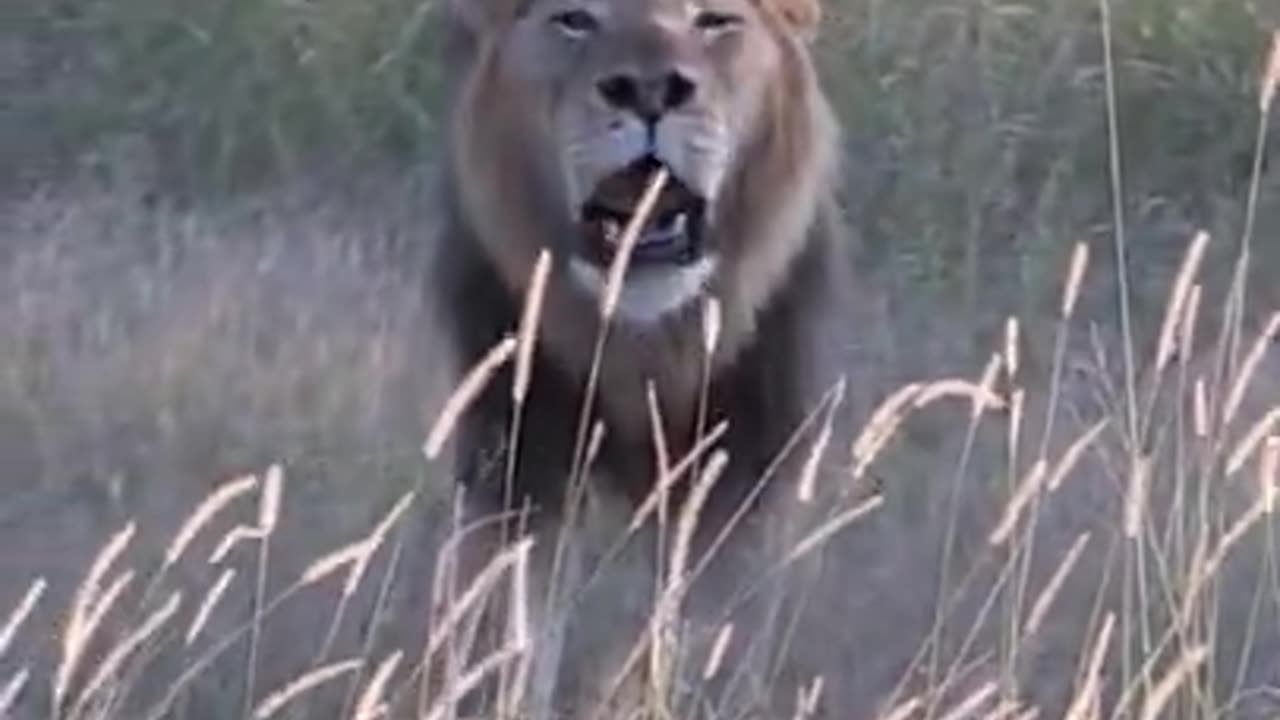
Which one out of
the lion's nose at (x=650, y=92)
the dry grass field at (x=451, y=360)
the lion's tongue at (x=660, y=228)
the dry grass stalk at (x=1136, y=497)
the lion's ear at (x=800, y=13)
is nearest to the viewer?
the dry grass stalk at (x=1136, y=497)

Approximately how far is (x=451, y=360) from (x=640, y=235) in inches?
21.9

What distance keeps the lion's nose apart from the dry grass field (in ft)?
1.62

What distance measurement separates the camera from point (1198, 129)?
277 inches

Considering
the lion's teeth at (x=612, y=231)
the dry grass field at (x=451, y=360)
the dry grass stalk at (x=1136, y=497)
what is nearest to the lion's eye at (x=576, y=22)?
the lion's teeth at (x=612, y=231)

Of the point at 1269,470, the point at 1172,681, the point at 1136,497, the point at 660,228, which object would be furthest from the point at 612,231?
the point at 1172,681

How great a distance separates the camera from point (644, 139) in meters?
4.25

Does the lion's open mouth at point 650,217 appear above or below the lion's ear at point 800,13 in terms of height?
below

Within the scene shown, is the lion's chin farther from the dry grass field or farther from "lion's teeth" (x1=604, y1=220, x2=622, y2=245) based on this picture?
the dry grass field

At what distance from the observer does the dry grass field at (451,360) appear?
4594 mm

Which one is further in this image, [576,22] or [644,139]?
[576,22]

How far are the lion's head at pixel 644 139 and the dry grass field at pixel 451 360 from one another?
0.31 m

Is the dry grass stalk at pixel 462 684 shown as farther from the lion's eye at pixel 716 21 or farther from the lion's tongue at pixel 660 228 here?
the lion's eye at pixel 716 21

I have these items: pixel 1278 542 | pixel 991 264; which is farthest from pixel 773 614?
pixel 991 264

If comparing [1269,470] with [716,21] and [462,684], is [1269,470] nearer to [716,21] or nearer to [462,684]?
[462,684]
